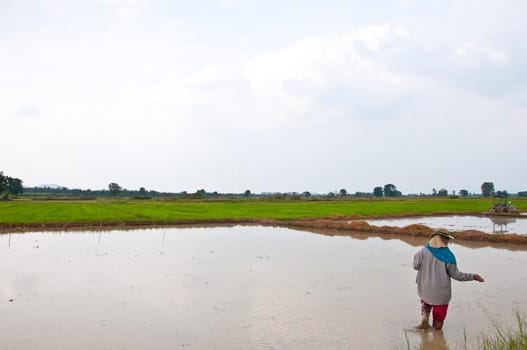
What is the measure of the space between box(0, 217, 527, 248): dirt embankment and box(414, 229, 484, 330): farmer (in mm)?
12484

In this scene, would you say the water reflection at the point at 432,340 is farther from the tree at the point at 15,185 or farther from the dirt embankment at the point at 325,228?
the tree at the point at 15,185

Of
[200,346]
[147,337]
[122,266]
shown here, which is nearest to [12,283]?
[122,266]

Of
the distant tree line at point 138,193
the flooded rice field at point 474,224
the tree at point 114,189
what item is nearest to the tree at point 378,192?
the distant tree line at point 138,193

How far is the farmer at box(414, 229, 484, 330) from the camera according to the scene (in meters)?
5.87

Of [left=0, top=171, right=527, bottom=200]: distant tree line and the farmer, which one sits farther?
[left=0, top=171, right=527, bottom=200]: distant tree line

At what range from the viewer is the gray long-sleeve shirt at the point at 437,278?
19.2 feet

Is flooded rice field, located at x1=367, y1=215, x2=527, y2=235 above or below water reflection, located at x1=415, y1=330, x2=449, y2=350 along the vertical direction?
above

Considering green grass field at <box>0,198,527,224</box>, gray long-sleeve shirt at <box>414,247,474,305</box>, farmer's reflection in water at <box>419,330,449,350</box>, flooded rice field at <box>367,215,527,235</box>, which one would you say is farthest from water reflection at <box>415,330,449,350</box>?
green grass field at <box>0,198,527,224</box>

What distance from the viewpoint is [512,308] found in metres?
7.29

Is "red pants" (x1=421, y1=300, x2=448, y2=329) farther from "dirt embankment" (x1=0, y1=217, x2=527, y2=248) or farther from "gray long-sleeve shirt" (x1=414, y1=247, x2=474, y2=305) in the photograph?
"dirt embankment" (x1=0, y1=217, x2=527, y2=248)

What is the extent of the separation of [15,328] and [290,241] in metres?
11.9

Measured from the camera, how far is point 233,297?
8.07 m

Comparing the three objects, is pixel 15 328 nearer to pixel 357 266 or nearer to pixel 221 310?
pixel 221 310

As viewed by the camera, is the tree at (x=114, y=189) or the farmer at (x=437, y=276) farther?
the tree at (x=114, y=189)
